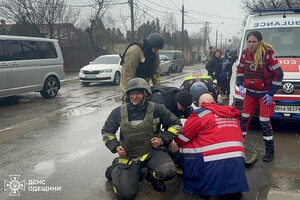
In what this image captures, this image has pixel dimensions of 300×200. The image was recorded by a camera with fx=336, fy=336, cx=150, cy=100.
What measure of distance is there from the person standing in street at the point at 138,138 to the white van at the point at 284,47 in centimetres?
304

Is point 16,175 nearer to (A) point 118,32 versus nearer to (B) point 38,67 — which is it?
(B) point 38,67

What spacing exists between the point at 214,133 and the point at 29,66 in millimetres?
8398

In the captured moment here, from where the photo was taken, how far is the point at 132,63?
5.09 m

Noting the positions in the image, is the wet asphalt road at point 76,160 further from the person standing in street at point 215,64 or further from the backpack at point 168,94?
the person standing in street at point 215,64

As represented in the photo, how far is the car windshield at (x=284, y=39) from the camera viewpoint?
685 centimetres

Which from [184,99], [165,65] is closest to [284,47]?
[184,99]

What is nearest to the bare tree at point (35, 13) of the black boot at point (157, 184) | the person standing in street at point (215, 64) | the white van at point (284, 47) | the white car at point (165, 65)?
the white car at point (165, 65)

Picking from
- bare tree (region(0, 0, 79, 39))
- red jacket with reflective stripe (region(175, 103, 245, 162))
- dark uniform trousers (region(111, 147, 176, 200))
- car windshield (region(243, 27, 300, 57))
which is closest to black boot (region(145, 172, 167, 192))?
dark uniform trousers (region(111, 147, 176, 200))

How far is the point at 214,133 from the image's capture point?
340 centimetres

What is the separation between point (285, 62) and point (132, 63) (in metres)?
3.16

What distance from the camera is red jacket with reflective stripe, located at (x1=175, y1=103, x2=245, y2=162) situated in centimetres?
339

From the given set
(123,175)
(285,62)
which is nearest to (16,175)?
(123,175)

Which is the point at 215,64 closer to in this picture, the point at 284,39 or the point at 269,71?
the point at 284,39

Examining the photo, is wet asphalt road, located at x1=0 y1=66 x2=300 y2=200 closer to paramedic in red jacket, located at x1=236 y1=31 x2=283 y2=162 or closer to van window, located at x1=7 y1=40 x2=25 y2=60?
paramedic in red jacket, located at x1=236 y1=31 x2=283 y2=162
